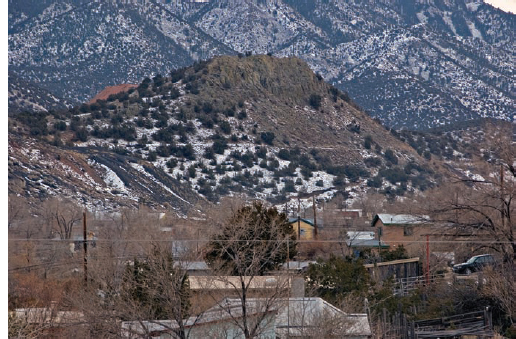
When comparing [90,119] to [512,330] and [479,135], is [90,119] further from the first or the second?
[512,330]

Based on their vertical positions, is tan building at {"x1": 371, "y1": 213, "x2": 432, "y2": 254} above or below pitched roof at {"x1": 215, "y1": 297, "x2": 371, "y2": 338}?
above

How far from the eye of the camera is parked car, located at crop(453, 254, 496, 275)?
4635 centimetres

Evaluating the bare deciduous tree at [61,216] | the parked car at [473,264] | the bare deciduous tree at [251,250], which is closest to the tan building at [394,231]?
the parked car at [473,264]

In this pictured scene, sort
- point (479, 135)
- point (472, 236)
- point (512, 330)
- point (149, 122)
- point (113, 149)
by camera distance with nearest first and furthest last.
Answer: point (512, 330) < point (472, 236) < point (113, 149) < point (149, 122) < point (479, 135)

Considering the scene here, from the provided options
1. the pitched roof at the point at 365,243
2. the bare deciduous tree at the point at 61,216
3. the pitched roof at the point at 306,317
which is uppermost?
the bare deciduous tree at the point at 61,216

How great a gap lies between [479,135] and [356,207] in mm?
49346

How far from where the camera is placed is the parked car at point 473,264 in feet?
152

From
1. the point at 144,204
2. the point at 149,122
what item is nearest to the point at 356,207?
the point at 144,204

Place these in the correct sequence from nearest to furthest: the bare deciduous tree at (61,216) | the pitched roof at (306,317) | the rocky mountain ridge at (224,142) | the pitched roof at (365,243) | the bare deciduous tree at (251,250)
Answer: the pitched roof at (306,317) → the bare deciduous tree at (251,250) → the pitched roof at (365,243) → the bare deciduous tree at (61,216) → the rocky mountain ridge at (224,142)

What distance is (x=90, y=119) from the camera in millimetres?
130250

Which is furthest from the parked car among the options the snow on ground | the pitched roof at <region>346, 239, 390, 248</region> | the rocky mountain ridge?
the snow on ground

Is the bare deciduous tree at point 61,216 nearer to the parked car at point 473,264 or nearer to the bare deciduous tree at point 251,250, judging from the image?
the parked car at point 473,264

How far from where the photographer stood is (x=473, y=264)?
48.6m

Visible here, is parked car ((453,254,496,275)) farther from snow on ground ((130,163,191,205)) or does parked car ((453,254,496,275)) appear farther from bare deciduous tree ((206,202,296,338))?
snow on ground ((130,163,191,205))
